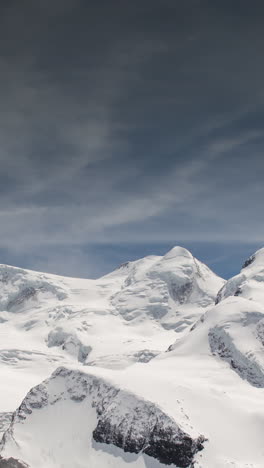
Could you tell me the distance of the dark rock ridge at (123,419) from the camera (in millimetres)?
81750

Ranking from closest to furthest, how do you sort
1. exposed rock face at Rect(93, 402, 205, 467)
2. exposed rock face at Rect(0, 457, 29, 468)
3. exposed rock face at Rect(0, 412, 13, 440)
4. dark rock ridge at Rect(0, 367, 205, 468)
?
exposed rock face at Rect(93, 402, 205, 467) → dark rock ridge at Rect(0, 367, 205, 468) → exposed rock face at Rect(0, 457, 29, 468) → exposed rock face at Rect(0, 412, 13, 440)

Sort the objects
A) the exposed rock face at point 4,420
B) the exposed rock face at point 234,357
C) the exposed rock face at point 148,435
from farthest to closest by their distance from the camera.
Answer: the exposed rock face at point 4,420 → the exposed rock face at point 234,357 → the exposed rock face at point 148,435

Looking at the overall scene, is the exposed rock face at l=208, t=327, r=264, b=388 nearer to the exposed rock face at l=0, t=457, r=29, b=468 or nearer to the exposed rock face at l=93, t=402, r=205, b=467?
the exposed rock face at l=93, t=402, r=205, b=467

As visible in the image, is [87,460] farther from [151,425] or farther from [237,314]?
[237,314]

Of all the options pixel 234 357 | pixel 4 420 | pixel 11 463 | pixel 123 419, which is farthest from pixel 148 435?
pixel 4 420

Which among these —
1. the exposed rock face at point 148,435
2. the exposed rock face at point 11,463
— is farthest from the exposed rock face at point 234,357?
the exposed rock face at point 11,463

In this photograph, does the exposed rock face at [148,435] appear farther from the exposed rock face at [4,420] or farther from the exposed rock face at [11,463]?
the exposed rock face at [4,420]

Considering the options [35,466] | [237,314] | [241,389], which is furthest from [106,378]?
[237,314]

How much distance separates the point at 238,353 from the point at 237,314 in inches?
539

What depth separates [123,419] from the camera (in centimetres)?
8794

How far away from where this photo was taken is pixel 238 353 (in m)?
120

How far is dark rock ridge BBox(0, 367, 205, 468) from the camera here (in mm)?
81750

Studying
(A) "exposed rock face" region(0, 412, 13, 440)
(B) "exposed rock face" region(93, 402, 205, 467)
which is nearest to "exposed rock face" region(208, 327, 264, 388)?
(B) "exposed rock face" region(93, 402, 205, 467)

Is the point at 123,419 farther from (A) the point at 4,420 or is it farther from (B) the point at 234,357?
(A) the point at 4,420
